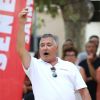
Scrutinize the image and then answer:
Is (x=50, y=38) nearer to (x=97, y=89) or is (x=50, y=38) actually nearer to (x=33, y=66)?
(x=33, y=66)

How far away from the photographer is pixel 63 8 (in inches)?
771

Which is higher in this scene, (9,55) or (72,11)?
(72,11)

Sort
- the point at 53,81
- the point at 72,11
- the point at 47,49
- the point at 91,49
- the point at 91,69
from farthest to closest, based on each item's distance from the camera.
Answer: the point at 72,11
the point at 91,49
the point at 91,69
the point at 47,49
the point at 53,81

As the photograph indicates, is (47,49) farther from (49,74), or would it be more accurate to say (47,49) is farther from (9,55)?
(9,55)

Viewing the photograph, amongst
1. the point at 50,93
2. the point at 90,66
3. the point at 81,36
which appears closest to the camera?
the point at 50,93

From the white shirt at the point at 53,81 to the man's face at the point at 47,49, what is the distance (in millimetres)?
71

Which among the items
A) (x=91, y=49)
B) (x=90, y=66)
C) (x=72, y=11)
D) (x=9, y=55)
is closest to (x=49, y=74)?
(x=9, y=55)

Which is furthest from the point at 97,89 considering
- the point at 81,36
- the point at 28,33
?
the point at 81,36

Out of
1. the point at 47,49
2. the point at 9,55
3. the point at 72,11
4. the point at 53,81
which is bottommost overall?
the point at 53,81

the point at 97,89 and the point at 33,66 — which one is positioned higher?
the point at 33,66

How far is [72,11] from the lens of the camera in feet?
64.0

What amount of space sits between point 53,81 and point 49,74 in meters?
0.09

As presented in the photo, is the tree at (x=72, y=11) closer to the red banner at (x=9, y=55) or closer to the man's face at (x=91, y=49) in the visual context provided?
the man's face at (x=91, y=49)

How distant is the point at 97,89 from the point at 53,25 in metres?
28.0
